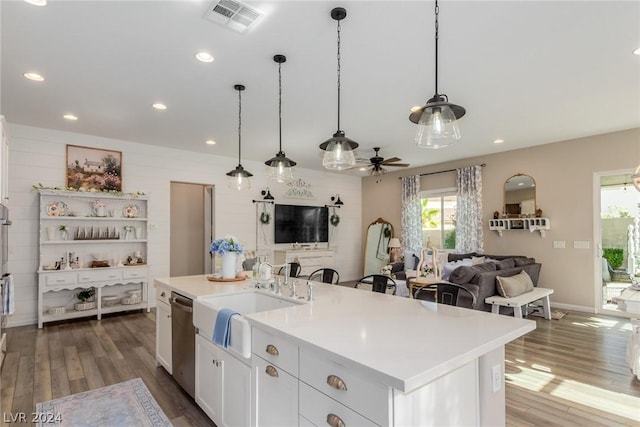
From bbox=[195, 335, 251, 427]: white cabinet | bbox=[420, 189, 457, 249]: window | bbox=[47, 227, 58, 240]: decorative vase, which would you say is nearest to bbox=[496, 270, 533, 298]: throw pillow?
bbox=[420, 189, 457, 249]: window

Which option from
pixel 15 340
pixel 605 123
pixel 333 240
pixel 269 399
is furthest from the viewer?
pixel 333 240

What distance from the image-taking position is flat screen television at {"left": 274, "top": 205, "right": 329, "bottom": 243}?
25.3ft

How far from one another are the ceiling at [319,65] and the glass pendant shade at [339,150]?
882 mm

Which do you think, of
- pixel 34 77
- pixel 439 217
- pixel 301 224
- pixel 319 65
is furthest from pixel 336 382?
pixel 439 217

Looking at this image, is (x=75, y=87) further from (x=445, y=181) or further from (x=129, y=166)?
(x=445, y=181)

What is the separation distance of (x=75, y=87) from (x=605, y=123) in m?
6.88

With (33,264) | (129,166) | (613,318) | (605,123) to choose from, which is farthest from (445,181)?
(33,264)

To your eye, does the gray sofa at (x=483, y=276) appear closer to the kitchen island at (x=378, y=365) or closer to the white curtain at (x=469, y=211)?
the white curtain at (x=469, y=211)

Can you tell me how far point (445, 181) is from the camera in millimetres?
7562

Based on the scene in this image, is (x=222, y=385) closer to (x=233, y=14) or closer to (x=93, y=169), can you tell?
(x=233, y=14)

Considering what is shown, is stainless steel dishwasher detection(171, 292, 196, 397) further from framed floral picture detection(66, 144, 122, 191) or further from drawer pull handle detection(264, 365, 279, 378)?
framed floral picture detection(66, 144, 122, 191)

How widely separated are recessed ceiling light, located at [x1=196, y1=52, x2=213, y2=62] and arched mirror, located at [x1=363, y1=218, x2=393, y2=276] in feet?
21.3

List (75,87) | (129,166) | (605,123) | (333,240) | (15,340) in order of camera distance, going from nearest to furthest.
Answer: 1. (75,87)
2. (15,340)
3. (605,123)
4. (129,166)
5. (333,240)

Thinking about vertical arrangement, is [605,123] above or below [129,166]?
above
